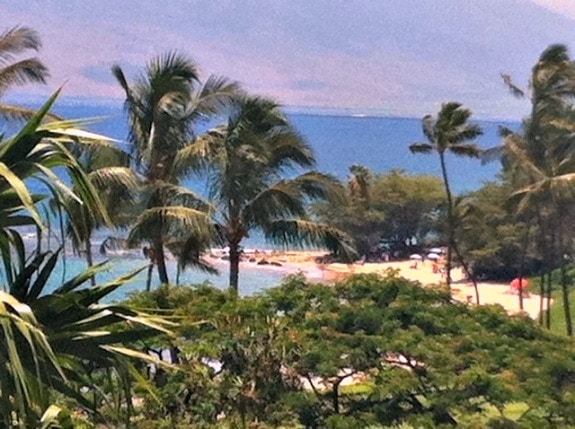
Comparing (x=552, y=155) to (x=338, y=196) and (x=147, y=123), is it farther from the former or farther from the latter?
(x=147, y=123)

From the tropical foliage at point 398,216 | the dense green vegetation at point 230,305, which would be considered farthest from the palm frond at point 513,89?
the tropical foliage at point 398,216

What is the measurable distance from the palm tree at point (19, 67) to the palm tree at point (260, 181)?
125 inches

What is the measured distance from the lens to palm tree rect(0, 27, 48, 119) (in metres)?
16.7

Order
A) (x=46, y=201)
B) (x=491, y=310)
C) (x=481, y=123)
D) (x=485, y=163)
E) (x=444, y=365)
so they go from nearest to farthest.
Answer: (x=46, y=201), (x=444, y=365), (x=491, y=310), (x=485, y=163), (x=481, y=123)

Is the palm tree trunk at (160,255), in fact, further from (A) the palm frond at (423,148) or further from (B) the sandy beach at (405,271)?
(B) the sandy beach at (405,271)

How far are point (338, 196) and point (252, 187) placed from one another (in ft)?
6.71

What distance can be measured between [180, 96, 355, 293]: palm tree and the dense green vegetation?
1.7 inches

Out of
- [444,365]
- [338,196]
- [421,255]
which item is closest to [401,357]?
[444,365]

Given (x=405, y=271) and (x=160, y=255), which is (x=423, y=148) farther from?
(x=405, y=271)

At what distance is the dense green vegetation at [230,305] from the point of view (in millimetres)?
4984

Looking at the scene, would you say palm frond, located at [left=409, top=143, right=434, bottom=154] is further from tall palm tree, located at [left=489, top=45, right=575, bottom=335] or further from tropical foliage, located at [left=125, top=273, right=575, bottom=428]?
tropical foliage, located at [left=125, top=273, right=575, bottom=428]

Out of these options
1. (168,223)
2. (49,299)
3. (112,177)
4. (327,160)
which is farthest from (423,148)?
(327,160)

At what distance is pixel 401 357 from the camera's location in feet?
38.3

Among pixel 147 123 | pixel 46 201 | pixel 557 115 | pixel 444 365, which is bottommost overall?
pixel 444 365
